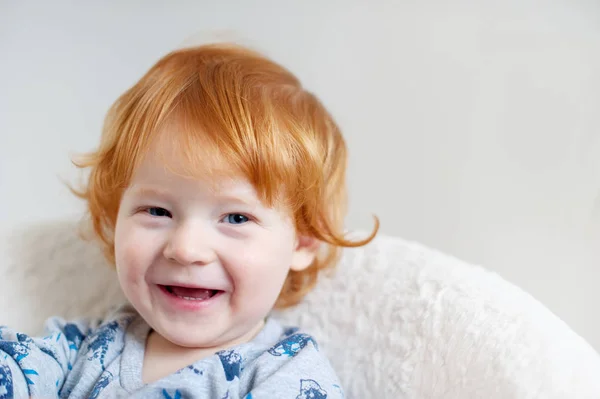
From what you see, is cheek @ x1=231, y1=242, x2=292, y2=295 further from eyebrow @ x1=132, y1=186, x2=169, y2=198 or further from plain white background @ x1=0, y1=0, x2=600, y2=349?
plain white background @ x1=0, y1=0, x2=600, y2=349

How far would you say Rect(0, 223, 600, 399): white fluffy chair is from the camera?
907 mm

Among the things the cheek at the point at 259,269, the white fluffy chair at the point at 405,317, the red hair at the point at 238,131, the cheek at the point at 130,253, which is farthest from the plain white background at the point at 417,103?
the cheek at the point at 259,269

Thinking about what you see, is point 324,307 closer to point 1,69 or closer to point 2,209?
point 2,209

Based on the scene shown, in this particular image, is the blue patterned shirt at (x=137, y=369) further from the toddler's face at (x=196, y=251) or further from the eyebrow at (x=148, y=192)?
the eyebrow at (x=148, y=192)

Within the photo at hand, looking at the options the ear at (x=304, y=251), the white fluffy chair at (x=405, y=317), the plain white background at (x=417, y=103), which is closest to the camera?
the white fluffy chair at (x=405, y=317)

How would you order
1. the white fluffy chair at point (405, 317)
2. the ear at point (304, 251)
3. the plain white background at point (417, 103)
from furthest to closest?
the plain white background at point (417, 103) → the ear at point (304, 251) → the white fluffy chair at point (405, 317)

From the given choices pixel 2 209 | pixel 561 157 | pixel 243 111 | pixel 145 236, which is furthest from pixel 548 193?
pixel 2 209

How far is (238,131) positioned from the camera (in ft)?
3.06

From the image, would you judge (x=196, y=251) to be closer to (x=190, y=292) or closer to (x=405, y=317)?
(x=190, y=292)

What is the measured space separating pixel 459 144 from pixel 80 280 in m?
0.79

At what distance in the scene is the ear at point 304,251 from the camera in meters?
1.09

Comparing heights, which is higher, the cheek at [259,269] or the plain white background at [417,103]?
the plain white background at [417,103]

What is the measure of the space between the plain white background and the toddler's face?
0.46 metres

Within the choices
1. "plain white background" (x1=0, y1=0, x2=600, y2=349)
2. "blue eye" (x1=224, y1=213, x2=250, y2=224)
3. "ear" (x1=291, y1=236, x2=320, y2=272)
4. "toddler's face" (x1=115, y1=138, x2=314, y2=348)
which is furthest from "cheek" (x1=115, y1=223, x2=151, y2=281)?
"plain white background" (x1=0, y1=0, x2=600, y2=349)
